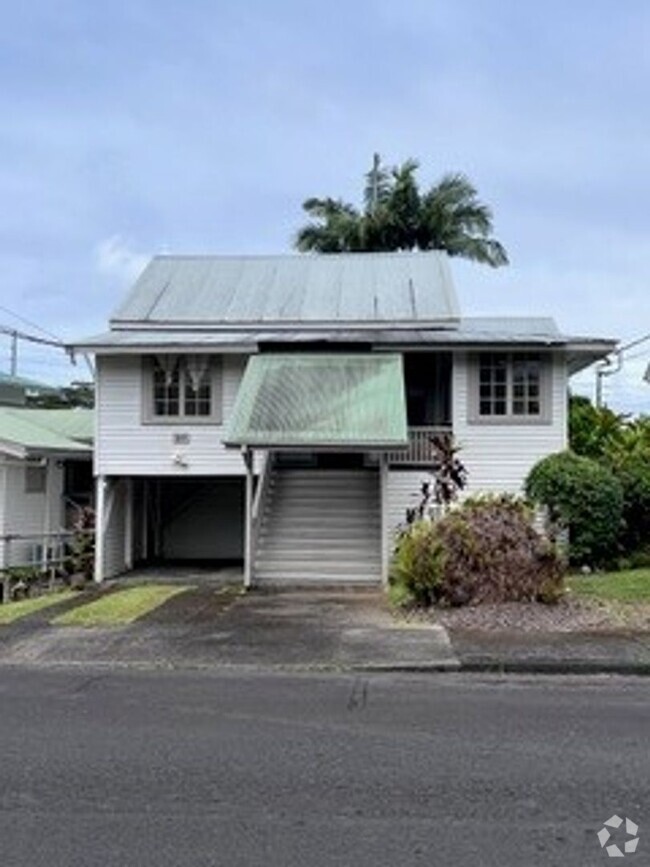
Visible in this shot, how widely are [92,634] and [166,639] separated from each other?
1073 millimetres

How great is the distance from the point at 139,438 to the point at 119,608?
7042mm

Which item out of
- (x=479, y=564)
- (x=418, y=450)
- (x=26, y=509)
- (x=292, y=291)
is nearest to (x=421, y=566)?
(x=479, y=564)

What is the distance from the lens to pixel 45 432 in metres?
26.3

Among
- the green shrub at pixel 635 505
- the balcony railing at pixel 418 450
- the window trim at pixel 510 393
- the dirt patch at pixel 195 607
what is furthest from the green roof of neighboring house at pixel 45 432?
the green shrub at pixel 635 505

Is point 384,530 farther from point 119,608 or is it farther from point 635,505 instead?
point 119,608

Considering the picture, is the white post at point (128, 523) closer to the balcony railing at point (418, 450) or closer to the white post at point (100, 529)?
the white post at point (100, 529)

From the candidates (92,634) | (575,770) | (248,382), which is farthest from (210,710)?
(248,382)

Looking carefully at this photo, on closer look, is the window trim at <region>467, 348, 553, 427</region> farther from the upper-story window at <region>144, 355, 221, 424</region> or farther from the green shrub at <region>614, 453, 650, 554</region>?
the upper-story window at <region>144, 355, 221, 424</region>

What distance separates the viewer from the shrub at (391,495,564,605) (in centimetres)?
1477

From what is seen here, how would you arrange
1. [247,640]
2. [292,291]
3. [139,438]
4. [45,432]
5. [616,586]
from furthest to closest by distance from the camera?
[45,432]
[292,291]
[139,438]
[616,586]
[247,640]

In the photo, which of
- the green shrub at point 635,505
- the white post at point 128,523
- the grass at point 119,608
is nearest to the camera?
the grass at point 119,608

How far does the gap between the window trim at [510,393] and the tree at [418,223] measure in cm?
1868

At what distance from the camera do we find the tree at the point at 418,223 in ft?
130

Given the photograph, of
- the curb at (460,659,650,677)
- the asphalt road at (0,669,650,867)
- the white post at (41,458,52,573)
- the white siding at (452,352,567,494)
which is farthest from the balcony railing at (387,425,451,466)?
the asphalt road at (0,669,650,867)
